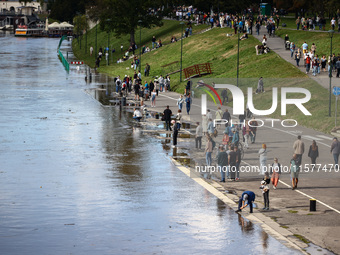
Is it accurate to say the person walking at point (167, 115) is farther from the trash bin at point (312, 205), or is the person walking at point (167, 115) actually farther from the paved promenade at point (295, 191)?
the trash bin at point (312, 205)

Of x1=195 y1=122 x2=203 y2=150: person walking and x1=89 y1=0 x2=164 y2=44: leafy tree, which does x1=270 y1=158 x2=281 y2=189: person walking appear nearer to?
x1=195 y1=122 x2=203 y2=150: person walking

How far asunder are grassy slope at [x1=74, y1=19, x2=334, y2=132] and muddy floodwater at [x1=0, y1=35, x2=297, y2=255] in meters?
12.6

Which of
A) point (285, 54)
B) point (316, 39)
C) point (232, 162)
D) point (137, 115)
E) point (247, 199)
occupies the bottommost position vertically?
point (247, 199)

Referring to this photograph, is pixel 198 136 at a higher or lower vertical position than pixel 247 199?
higher

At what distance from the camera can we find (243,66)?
69.6 metres

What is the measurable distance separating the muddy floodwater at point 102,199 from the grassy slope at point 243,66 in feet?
41.5

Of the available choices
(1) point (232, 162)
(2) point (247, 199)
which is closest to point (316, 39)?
(1) point (232, 162)

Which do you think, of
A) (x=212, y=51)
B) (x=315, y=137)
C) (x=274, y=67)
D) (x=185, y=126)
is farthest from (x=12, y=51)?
(x=315, y=137)

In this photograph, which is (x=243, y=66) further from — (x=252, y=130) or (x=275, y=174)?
(x=275, y=174)

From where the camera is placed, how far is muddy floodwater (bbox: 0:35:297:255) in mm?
20719

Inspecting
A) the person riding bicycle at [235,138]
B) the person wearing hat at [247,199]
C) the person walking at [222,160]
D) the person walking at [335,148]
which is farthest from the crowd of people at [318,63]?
the person wearing hat at [247,199]

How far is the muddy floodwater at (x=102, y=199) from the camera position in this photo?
2072cm

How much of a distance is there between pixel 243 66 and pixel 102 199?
150ft

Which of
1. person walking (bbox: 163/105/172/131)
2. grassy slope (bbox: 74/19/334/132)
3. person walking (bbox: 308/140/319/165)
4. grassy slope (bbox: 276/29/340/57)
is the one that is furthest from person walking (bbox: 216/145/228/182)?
grassy slope (bbox: 276/29/340/57)
